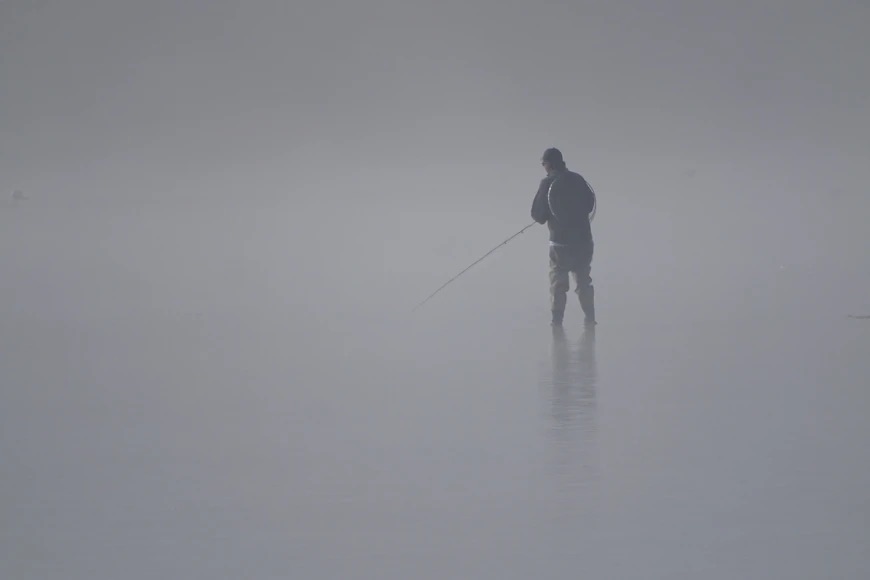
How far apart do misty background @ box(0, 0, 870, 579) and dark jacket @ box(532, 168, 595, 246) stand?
0.56m

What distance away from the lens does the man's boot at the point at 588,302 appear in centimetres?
737

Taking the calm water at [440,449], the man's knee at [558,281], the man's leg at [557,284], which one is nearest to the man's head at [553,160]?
the man's leg at [557,284]

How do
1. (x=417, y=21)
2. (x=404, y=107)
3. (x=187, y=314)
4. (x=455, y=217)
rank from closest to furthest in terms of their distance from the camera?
1. (x=187, y=314)
2. (x=417, y=21)
3. (x=404, y=107)
4. (x=455, y=217)

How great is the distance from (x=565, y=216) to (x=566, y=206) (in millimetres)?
57

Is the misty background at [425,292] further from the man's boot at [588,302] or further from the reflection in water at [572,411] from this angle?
the man's boot at [588,302]

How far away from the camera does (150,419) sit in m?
4.68

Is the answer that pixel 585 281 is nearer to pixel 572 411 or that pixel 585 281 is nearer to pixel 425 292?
pixel 572 411

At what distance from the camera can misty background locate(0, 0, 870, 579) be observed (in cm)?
319

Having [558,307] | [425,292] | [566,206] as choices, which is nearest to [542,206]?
[566,206]

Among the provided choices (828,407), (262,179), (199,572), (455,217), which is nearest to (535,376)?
(828,407)

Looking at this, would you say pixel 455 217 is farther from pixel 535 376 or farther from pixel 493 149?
pixel 535 376

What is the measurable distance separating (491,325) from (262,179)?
18.4 m

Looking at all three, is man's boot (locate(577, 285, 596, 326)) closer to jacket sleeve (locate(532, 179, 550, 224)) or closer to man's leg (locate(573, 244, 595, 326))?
man's leg (locate(573, 244, 595, 326))

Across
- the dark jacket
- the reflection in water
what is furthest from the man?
the reflection in water
